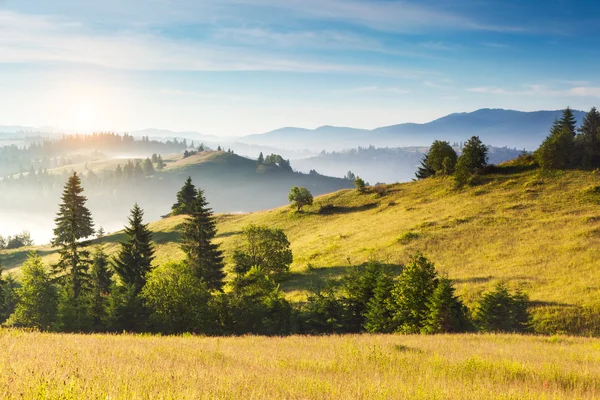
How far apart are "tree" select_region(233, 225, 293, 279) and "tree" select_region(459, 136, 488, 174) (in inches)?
1907

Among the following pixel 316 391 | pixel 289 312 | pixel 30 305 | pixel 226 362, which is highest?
pixel 316 391

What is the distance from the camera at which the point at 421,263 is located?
22391 millimetres

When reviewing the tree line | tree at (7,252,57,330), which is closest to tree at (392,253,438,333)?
the tree line

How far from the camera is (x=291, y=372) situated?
7.23m

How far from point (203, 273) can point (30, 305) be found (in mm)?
17375

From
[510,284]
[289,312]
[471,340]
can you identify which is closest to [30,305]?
[289,312]

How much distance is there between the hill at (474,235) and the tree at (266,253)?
2.32m

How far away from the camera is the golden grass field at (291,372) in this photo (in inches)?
217

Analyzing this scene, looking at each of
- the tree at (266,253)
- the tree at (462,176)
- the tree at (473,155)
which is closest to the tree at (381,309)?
the tree at (266,253)

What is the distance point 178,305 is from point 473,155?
7016cm

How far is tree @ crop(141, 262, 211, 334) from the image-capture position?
25.7 m

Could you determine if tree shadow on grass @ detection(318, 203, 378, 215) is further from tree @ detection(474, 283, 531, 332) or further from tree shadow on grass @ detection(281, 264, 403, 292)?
tree @ detection(474, 283, 531, 332)

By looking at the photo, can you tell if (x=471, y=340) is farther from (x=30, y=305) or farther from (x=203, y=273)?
(x=30, y=305)

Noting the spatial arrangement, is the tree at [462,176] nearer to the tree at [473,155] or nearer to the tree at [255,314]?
the tree at [473,155]
